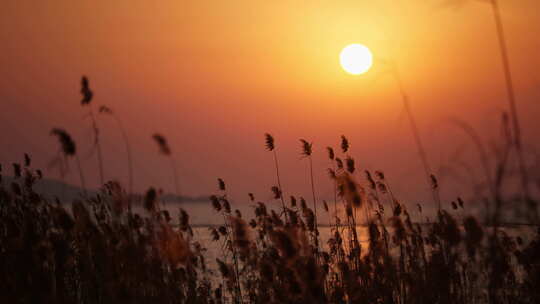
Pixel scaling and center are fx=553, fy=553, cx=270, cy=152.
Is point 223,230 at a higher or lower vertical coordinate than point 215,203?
lower

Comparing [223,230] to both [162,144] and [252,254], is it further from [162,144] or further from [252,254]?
[162,144]

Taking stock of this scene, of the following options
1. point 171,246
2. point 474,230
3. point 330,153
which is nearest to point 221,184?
point 330,153

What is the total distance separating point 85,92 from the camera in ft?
11.1

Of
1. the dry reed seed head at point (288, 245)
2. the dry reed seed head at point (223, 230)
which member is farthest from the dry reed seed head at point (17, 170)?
the dry reed seed head at point (288, 245)

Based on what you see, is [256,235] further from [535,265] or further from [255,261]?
[535,265]

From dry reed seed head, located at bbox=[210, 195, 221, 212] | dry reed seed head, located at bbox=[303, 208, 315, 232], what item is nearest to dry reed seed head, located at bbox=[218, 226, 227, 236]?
dry reed seed head, located at bbox=[210, 195, 221, 212]

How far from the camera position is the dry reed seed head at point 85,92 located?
11.0ft

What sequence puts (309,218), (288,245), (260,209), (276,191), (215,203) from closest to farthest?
(288,245) → (309,218) → (260,209) → (215,203) → (276,191)

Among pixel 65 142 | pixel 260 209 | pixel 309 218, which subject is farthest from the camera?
pixel 260 209

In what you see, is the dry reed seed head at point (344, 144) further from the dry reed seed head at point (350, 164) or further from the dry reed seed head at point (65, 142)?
the dry reed seed head at point (65, 142)

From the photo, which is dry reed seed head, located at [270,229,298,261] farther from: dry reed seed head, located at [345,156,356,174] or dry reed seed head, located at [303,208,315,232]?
dry reed seed head, located at [345,156,356,174]

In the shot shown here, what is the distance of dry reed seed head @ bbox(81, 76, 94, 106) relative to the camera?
3.37 m

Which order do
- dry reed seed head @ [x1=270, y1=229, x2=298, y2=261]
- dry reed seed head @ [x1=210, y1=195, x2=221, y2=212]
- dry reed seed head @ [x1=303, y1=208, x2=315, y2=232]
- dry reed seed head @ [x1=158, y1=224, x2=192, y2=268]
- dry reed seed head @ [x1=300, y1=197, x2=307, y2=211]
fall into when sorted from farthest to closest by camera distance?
dry reed seed head @ [x1=210, y1=195, x2=221, y2=212]
dry reed seed head @ [x1=300, y1=197, x2=307, y2=211]
dry reed seed head @ [x1=303, y1=208, x2=315, y2=232]
dry reed seed head @ [x1=158, y1=224, x2=192, y2=268]
dry reed seed head @ [x1=270, y1=229, x2=298, y2=261]

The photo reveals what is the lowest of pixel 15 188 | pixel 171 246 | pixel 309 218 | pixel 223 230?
pixel 171 246
